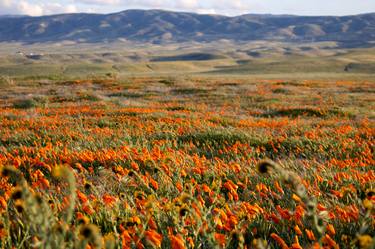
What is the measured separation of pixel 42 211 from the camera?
1.64 m

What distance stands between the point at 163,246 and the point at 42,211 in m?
1.63

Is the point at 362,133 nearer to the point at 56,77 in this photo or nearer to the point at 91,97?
the point at 91,97

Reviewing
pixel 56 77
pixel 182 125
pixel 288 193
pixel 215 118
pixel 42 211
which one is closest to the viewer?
pixel 42 211

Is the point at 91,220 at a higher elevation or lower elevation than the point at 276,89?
higher

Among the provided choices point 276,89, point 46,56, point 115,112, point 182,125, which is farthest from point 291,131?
point 46,56

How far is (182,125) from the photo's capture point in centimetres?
1129

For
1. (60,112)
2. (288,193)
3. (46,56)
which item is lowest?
(46,56)

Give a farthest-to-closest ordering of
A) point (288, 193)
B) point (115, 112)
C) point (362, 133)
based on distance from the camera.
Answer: point (115, 112)
point (362, 133)
point (288, 193)

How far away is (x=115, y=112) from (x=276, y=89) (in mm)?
18492

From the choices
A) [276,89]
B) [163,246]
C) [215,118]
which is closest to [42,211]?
[163,246]

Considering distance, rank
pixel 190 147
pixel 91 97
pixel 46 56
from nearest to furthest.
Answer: pixel 190 147, pixel 91 97, pixel 46 56

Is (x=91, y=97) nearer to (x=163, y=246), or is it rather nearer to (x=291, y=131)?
(x=291, y=131)

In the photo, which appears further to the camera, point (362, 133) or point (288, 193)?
point (362, 133)

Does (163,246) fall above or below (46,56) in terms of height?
above
